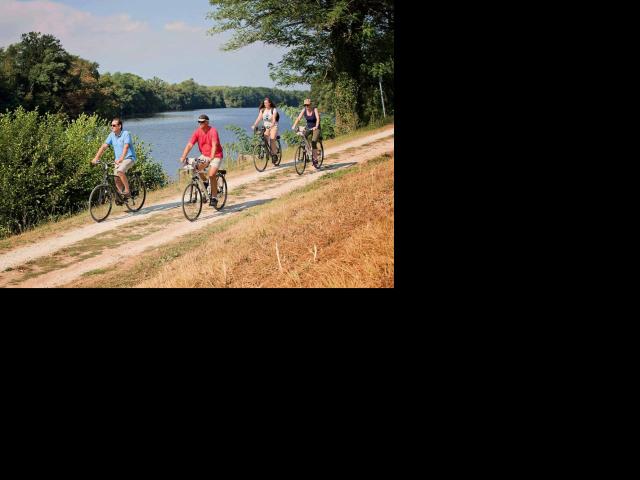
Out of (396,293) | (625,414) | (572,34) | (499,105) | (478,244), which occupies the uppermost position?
(572,34)

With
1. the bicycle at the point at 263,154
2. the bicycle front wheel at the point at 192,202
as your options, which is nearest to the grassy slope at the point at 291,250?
the bicycle front wheel at the point at 192,202

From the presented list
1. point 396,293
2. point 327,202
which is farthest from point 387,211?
point 396,293

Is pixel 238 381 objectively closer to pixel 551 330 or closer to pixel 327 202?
pixel 551 330

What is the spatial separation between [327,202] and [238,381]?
2282mm

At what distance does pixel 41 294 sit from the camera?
376 cm

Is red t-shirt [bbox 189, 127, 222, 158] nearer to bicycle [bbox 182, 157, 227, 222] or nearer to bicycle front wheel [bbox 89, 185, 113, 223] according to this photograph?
bicycle [bbox 182, 157, 227, 222]

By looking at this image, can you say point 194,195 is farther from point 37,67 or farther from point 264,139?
point 264,139

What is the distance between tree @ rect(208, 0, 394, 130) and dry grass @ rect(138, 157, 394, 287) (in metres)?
1.38

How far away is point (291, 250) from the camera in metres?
4.12

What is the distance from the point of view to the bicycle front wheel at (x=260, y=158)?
20.6ft

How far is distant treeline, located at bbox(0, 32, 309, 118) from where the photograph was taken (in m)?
3.93

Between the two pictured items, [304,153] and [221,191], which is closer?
[221,191]

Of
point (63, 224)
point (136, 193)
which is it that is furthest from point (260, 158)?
point (63, 224)

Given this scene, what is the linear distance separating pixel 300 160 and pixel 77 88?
8.93 feet
